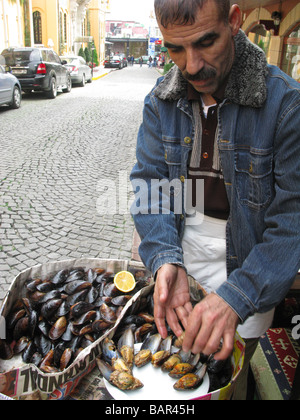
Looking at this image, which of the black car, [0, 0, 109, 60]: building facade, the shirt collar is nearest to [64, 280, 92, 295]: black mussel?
the shirt collar

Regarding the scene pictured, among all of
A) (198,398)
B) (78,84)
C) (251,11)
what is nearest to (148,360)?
(198,398)

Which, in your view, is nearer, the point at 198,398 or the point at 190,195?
the point at 198,398

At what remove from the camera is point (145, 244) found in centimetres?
168

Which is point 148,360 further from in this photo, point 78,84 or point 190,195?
point 78,84

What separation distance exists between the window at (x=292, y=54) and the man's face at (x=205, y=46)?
9660 millimetres

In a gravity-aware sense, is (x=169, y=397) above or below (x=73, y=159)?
above

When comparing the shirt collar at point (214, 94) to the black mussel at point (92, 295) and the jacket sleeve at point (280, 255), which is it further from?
the black mussel at point (92, 295)

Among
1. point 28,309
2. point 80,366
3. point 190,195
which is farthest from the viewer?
point 28,309

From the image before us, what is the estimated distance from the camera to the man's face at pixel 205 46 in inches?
52.4

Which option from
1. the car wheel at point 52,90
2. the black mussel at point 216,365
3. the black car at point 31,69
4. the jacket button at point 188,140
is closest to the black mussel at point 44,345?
the black mussel at point 216,365

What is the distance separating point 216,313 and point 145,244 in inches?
18.6

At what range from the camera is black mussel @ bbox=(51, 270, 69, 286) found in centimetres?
229

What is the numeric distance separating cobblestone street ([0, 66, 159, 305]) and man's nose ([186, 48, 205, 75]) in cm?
283

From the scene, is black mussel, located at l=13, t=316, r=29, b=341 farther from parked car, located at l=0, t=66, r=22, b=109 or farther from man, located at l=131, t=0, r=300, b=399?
parked car, located at l=0, t=66, r=22, b=109
